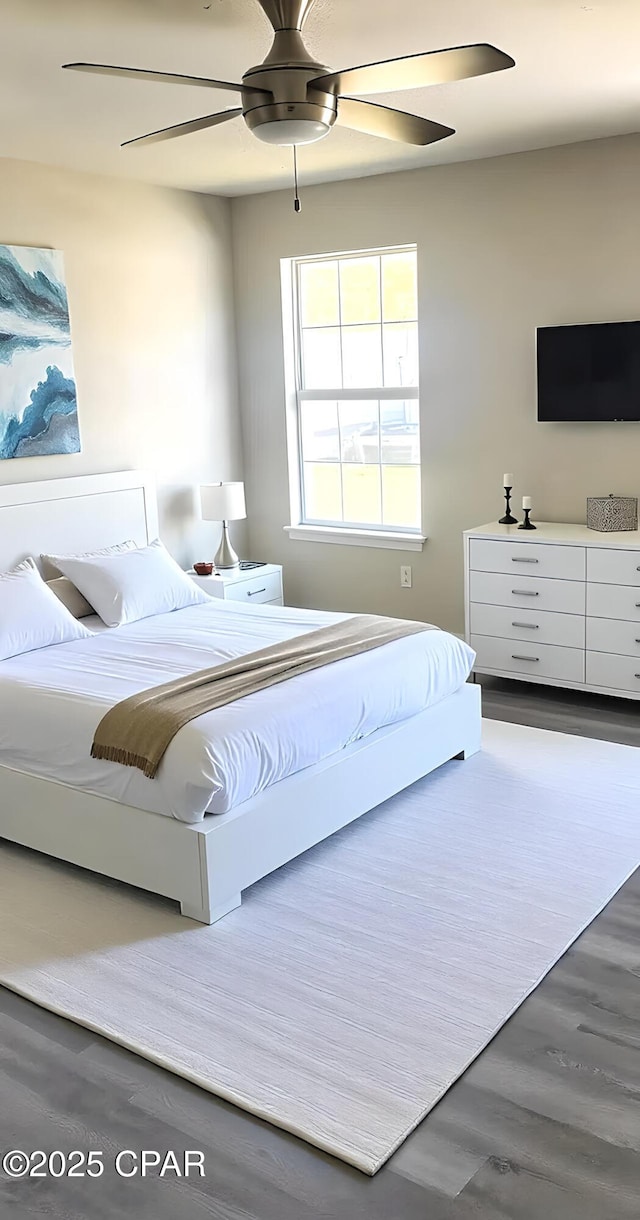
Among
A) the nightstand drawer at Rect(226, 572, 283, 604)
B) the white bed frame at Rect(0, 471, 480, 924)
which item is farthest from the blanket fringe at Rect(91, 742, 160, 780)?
the nightstand drawer at Rect(226, 572, 283, 604)

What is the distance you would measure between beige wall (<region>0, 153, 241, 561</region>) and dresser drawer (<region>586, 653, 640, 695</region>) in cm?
236

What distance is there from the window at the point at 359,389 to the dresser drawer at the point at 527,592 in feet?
2.67

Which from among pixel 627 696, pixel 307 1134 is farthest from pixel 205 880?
pixel 627 696

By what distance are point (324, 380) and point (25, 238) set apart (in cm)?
187

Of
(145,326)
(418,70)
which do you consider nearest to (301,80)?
(418,70)

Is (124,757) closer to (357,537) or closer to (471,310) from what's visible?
(357,537)

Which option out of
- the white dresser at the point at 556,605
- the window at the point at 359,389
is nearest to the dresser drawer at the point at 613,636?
the white dresser at the point at 556,605

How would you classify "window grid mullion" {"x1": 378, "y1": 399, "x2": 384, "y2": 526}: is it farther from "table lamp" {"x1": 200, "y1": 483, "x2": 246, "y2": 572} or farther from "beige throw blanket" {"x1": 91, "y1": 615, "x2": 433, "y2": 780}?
"beige throw blanket" {"x1": 91, "y1": 615, "x2": 433, "y2": 780}

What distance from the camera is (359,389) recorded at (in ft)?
19.0

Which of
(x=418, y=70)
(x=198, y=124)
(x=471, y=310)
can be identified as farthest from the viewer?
(x=471, y=310)

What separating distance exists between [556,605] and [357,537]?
1.45 meters

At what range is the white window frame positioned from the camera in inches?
223

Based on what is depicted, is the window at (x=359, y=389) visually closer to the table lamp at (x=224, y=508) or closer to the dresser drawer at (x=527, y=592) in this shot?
the table lamp at (x=224, y=508)

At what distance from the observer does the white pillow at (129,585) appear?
4.54 meters
